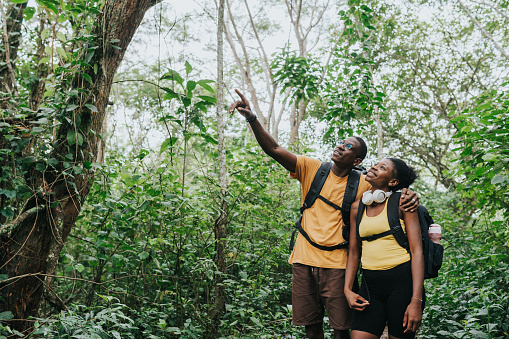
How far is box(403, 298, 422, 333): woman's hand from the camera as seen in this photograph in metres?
2.15

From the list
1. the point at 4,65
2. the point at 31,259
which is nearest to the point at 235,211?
the point at 31,259

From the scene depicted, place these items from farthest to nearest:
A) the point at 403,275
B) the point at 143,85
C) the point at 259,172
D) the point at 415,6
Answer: the point at 143,85 < the point at 415,6 < the point at 259,172 < the point at 403,275

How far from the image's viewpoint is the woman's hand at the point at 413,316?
7.06 ft

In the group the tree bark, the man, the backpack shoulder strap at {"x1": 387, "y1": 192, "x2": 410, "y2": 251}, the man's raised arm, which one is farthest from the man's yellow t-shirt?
the tree bark

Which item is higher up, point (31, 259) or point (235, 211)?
point (235, 211)

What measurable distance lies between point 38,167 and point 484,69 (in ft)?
49.9

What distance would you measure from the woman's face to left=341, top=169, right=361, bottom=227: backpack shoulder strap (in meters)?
0.18

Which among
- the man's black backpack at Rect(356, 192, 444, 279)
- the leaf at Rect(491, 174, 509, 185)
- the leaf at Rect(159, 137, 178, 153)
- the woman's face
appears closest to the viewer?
the man's black backpack at Rect(356, 192, 444, 279)

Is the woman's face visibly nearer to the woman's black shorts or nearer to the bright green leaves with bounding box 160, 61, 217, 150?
the woman's black shorts

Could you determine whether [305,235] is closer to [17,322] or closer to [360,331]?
[360,331]

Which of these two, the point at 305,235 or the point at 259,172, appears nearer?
the point at 305,235

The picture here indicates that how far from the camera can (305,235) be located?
2.74 meters

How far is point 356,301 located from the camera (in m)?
2.42

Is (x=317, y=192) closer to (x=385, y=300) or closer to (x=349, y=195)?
(x=349, y=195)
